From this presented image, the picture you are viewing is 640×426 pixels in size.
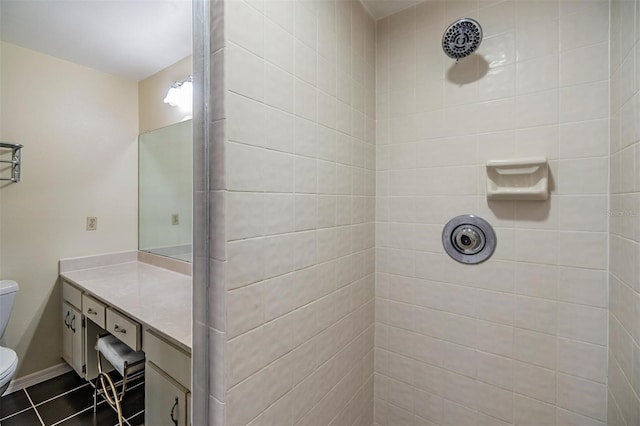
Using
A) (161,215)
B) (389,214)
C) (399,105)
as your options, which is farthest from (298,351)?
(399,105)

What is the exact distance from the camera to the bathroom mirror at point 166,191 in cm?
71

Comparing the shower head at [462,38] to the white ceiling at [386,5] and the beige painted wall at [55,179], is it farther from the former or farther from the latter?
the beige painted wall at [55,179]

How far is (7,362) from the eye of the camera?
485 mm

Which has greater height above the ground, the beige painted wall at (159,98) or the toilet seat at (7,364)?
the beige painted wall at (159,98)

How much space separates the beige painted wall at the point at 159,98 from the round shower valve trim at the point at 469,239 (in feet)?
3.73

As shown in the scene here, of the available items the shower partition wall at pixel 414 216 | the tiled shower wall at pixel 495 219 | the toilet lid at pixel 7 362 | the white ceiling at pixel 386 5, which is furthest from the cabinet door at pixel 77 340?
the white ceiling at pixel 386 5

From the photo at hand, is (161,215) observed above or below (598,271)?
above

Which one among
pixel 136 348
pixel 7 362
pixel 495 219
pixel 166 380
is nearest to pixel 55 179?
pixel 7 362

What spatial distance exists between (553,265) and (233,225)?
1177mm

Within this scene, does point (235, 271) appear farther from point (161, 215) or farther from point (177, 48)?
point (177, 48)

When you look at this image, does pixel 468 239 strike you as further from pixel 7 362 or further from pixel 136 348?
pixel 7 362

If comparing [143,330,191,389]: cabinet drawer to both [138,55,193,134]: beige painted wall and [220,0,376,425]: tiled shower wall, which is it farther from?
[138,55,193,134]: beige painted wall

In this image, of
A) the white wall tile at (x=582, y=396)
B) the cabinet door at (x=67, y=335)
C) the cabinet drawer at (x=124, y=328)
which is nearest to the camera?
the cabinet door at (x=67, y=335)

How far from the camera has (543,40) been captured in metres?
1.09
